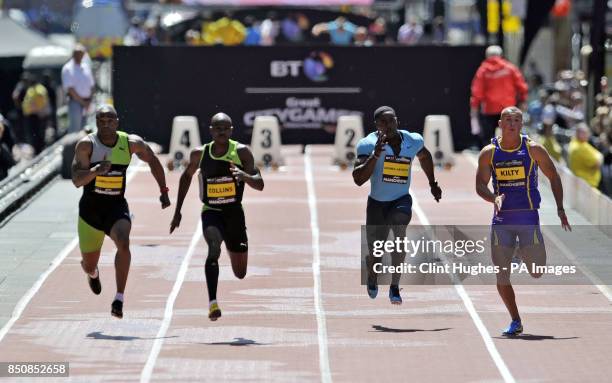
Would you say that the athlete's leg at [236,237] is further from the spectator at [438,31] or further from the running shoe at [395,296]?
the spectator at [438,31]

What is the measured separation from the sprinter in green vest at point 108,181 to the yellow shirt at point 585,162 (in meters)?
10.4

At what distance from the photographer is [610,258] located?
21.6 m

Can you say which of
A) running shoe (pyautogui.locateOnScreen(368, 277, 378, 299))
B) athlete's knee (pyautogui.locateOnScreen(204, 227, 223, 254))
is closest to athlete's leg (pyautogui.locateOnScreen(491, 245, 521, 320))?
running shoe (pyautogui.locateOnScreen(368, 277, 378, 299))

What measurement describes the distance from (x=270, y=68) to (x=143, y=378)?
18740 mm

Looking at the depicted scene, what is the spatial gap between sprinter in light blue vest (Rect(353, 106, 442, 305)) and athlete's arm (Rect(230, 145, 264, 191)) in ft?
3.17

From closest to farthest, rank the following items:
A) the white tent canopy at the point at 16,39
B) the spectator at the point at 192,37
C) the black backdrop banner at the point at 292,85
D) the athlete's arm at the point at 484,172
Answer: the athlete's arm at the point at 484,172, the black backdrop banner at the point at 292,85, the white tent canopy at the point at 16,39, the spectator at the point at 192,37

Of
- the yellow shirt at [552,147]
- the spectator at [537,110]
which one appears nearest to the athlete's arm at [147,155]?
the yellow shirt at [552,147]

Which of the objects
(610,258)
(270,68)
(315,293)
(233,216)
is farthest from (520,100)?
(233,216)

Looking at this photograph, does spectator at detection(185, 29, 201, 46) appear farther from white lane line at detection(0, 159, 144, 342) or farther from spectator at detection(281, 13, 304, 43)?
white lane line at detection(0, 159, 144, 342)

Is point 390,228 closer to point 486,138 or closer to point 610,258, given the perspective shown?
point 610,258

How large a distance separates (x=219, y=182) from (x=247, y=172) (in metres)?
0.28

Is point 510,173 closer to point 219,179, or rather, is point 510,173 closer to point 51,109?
point 219,179

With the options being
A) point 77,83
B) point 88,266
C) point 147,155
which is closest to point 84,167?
point 147,155

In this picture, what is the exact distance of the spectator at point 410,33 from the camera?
44.2 metres
